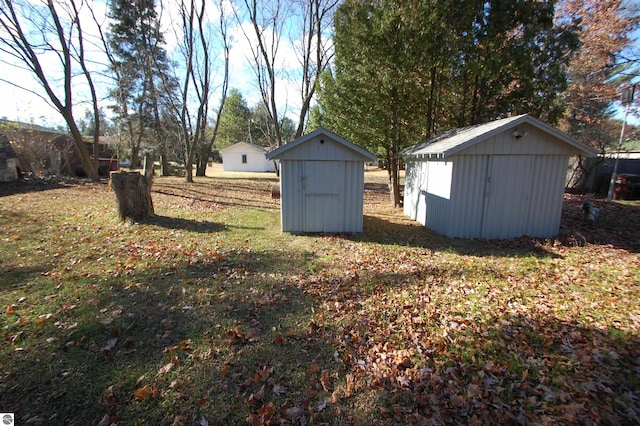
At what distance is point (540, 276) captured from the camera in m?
5.37

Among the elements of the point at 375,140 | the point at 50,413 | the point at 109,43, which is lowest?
the point at 50,413

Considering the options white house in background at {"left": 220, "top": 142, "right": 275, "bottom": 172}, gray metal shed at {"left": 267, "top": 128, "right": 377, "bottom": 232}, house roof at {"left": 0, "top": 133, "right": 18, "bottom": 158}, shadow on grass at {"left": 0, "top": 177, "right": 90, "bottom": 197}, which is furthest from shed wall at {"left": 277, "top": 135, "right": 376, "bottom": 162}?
white house in background at {"left": 220, "top": 142, "right": 275, "bottom": 172}

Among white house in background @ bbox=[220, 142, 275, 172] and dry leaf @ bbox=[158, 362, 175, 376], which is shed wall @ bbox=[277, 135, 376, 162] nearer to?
dry leaf @ bbox=[158, 362, 175, 376]

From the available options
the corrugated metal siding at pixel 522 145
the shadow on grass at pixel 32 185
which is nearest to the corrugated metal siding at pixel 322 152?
the corrugated metal siding at pixel 522 145

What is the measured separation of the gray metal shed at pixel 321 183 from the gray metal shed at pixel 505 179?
2360mm

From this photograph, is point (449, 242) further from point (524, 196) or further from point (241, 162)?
point (241, 162)

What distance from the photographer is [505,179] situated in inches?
313

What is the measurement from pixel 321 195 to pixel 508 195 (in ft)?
16.5

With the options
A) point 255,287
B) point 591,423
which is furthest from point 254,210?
point 591,423

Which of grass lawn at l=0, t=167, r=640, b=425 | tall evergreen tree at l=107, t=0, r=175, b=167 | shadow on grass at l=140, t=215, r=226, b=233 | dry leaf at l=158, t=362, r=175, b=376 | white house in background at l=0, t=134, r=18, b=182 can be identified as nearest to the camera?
grass lawn at l=0, t=167, r=640, b=425

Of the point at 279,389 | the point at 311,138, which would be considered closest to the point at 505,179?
the point at 311,138

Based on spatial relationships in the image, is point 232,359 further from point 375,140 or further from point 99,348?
point 375,140

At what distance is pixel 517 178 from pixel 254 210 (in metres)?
8.41

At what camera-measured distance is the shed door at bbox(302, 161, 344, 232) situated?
803 centimetres
